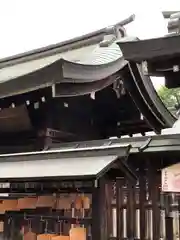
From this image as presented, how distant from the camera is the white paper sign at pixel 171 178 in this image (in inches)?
201

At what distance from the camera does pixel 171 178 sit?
5.13m

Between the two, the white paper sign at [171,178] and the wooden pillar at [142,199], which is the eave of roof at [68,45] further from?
the white paper sign at [171,178]

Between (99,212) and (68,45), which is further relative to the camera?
(68,45)

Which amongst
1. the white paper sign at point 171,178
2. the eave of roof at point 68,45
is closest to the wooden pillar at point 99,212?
the white paper sign at point 171,178

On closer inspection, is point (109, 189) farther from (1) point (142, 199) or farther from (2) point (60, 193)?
(2) point (60, 193)

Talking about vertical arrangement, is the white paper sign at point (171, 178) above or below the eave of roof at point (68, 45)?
below

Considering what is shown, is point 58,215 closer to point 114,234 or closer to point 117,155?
point 114,234

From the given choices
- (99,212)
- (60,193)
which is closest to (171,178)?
(99,212)

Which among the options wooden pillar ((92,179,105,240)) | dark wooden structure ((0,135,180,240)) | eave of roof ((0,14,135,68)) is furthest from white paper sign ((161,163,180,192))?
eave of roof ((0,14,135,68))

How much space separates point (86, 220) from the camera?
555 centimetres

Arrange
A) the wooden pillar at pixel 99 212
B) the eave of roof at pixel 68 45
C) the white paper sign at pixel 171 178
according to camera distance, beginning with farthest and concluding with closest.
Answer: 1. the eave of roof at pixel 68 45
2. the wooden pillar at pixel 99 212
3. the white paper sign at pixel 171 178

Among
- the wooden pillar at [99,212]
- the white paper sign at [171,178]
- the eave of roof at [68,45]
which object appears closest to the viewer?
the white paper sign at [171,178]

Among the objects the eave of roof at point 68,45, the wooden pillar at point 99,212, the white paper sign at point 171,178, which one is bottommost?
the wooden pillar at point 99,212

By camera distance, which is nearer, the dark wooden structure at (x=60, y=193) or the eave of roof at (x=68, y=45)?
the dark wooden structure at (x=60, y=193)
